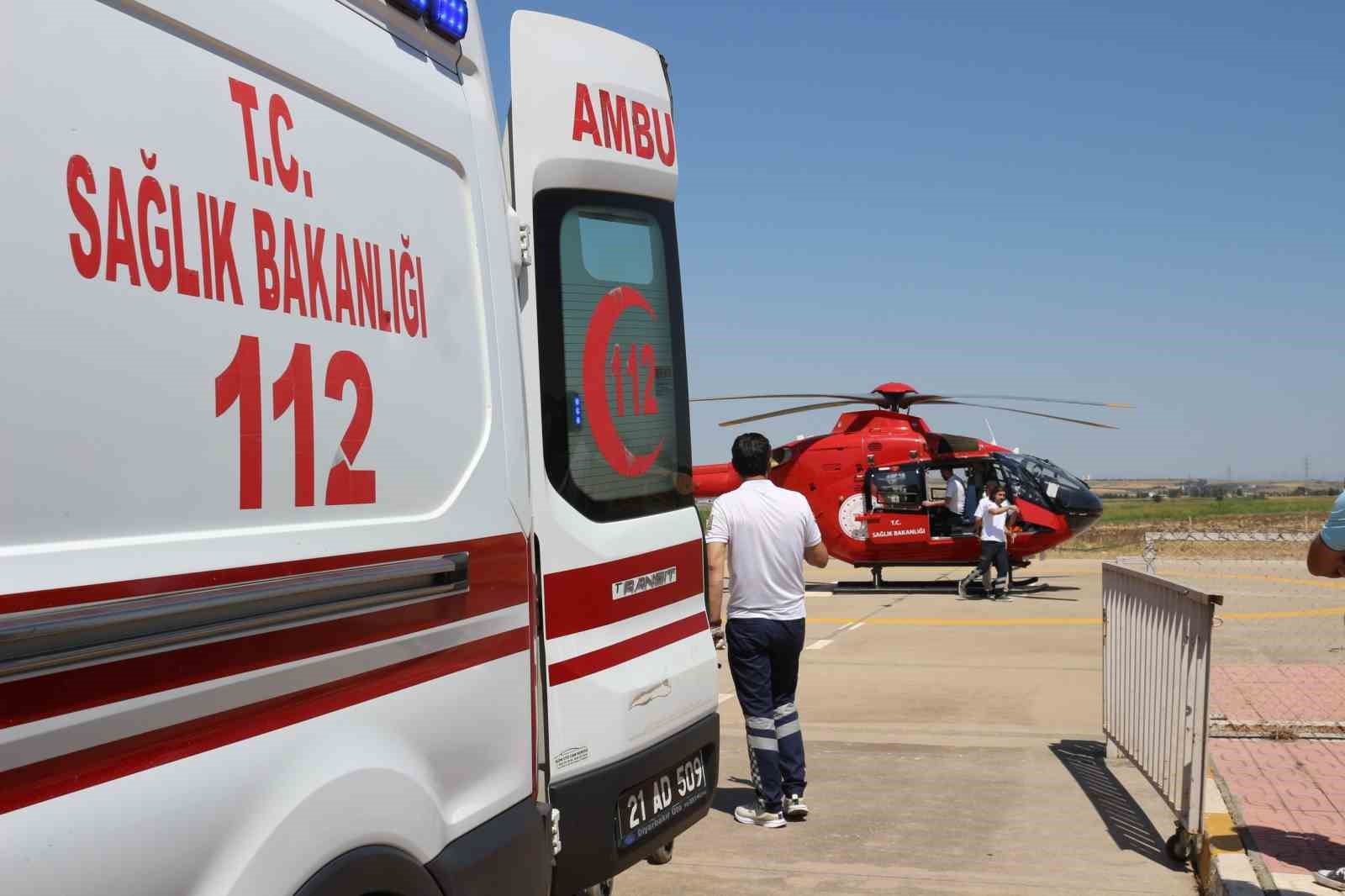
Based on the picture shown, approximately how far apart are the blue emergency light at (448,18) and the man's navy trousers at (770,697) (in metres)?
3.83

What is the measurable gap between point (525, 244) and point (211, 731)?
6.57 feet

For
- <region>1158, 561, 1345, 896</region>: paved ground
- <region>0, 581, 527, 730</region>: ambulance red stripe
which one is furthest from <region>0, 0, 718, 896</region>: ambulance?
<region>1158, 561, 1345, 896</region>: paved ground

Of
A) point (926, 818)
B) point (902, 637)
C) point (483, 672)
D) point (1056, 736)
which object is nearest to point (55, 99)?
point (483, 672)

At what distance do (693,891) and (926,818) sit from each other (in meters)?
1.61

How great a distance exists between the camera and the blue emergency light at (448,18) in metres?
3.30

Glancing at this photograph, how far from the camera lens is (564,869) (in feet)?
→ 12.5

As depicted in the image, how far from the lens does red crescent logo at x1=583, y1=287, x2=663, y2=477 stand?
4.18 m

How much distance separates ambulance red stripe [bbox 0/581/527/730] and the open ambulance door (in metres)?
0.91

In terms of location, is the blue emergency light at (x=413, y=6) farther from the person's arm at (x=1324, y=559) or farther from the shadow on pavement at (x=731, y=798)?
the shadow on pavement at (x=731, y=798)

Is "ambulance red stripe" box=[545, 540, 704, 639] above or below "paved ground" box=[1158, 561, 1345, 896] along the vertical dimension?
above

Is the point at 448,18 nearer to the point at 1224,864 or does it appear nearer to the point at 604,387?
the point at 604,387

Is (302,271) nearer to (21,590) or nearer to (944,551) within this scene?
(21,590)

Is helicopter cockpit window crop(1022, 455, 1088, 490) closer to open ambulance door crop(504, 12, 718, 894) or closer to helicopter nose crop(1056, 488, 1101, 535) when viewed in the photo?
helicopter nose crop(1056, 488, 1101, 535)

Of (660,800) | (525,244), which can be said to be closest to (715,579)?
(660,800)
